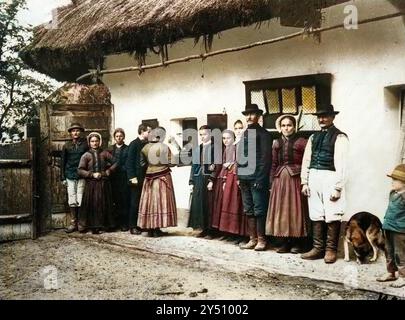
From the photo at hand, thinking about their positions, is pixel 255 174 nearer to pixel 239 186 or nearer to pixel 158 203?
pixel 239 186

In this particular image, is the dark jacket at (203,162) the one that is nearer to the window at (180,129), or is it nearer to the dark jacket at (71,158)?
the window at (180,129)

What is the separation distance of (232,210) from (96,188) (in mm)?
2252

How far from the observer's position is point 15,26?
9617 millimetres

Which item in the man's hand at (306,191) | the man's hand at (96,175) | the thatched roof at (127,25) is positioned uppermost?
the thatched roof at (127,25)

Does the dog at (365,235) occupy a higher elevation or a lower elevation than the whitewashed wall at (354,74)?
lower

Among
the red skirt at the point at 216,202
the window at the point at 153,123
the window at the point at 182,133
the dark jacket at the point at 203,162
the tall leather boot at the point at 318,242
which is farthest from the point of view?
the window at the point at 153,123

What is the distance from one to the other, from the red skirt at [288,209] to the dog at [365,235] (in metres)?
0.58

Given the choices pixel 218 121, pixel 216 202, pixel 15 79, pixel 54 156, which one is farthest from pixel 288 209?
pixel 15 79

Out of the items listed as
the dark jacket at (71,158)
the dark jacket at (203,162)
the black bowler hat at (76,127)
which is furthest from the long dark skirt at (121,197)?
the dark jacket at (203,162)

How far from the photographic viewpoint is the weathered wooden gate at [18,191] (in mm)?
7191

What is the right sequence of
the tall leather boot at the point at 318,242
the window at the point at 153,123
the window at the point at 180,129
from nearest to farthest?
the tall leather boot at the point at 318,242 < the window at the point at 180,129 < the window at the point at 153,123

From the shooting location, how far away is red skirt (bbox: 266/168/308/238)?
5727mm

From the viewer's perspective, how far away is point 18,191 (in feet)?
23.9
